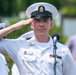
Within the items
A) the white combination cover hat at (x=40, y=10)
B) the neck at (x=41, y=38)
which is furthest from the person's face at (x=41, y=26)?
the white combination cover hat at (x=40, y=10)

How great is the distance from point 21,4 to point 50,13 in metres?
23.0

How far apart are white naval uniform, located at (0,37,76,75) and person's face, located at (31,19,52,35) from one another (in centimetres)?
21

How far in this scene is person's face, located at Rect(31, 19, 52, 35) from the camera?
10.5 metres

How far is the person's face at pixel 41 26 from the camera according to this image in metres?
10.5

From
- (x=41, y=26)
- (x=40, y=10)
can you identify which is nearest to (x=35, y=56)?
(x=41, y=26)

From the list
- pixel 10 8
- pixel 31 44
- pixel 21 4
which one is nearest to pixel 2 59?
pixel 31 44

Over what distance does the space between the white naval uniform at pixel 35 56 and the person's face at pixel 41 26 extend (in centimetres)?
21

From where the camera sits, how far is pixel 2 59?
1083cm

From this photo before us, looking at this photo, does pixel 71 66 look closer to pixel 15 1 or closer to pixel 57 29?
pixel 57 29

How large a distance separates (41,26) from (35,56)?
1.52 ft

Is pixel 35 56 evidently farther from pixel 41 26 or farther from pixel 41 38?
pixel 41 26

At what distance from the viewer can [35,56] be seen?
34.4 ft

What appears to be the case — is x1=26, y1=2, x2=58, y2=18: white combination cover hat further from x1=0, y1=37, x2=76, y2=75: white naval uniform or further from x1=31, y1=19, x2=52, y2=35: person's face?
x1=0, y1=37, x2=76, y2=75: white naval uniform

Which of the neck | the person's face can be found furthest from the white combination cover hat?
the neck
